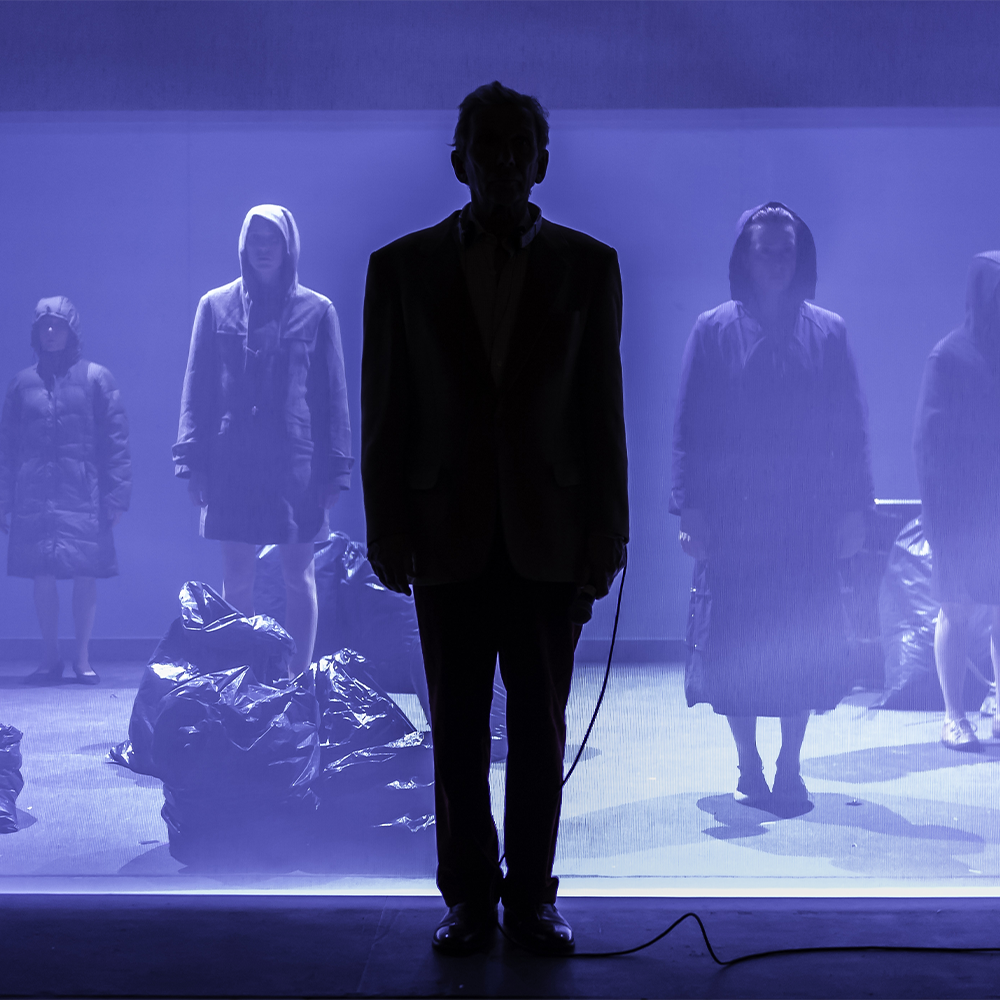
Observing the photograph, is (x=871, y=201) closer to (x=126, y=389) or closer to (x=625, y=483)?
(x=625, y=483)

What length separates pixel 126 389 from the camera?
2.20m

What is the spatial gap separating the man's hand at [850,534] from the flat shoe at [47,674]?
5.65 ft

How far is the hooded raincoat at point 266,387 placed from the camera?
219 cm

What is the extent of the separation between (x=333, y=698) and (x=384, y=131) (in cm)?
125

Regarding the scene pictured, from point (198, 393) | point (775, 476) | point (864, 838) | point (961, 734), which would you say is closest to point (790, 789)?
point (864, 838)

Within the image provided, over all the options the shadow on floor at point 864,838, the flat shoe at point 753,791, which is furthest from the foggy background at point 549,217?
the shadow on floor at point 864,838

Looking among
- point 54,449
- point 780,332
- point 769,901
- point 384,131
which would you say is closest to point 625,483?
point 780,332

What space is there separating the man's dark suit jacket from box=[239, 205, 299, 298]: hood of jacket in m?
0.65

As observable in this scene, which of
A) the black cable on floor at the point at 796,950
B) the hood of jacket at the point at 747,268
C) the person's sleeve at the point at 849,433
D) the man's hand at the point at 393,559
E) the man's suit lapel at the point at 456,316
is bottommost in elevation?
the black cable on floor at the point at 796,950

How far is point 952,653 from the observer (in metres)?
2.21

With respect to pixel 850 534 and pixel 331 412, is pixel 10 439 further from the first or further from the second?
pixel 850 534

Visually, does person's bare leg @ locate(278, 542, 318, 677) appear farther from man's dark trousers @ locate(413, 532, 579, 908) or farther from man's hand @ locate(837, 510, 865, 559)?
man's hand @ locate(837, 510, 865, 559)

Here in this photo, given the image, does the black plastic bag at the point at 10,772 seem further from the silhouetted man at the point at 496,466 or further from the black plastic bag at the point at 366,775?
the silhouetted man at the point at 496,466

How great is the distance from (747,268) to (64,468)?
61.2 inches
